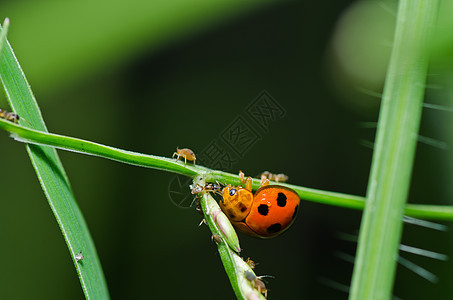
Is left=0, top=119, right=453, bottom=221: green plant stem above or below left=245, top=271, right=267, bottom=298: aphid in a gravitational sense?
above

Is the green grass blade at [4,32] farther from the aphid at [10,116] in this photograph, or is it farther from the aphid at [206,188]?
the aphid at [206,188]

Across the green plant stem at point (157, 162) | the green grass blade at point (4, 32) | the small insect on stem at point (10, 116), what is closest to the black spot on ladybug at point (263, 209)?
the green plant stem at point (157, 162)

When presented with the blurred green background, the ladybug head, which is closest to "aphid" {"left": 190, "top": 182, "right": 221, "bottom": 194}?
the ladybug head

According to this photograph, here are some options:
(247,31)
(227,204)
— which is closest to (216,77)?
(247,31)

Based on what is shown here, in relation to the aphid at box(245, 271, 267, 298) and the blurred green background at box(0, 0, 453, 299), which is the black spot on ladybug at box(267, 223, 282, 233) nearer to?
the aphid at box(245, 271, 267, 298)

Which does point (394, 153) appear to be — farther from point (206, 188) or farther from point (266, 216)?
point (266, 216)

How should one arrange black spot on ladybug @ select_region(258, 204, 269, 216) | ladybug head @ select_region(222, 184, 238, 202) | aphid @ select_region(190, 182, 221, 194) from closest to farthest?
1. aphid @ select_region(190, 182, 221, 194)
2. ladybug head @ select_region(222, 184, 238, 202)
3. black spot on ladybug @ select_region(258, 204, 269, 216)

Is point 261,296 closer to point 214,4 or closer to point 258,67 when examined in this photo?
point 214,4
